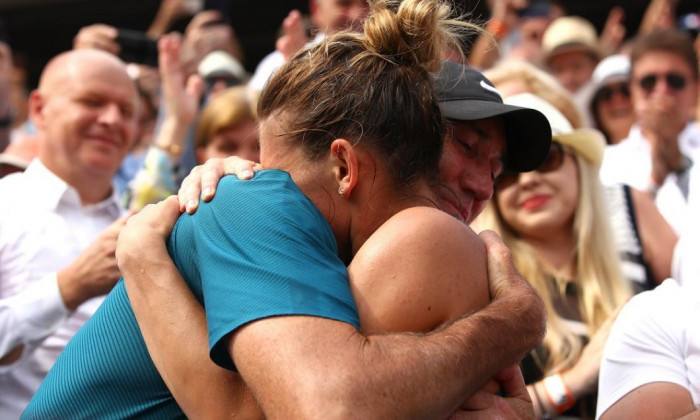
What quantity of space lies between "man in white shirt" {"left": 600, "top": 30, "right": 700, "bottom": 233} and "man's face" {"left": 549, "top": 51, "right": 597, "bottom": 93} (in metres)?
1.02

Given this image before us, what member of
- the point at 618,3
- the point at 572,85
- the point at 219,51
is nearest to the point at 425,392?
the point at 572,85

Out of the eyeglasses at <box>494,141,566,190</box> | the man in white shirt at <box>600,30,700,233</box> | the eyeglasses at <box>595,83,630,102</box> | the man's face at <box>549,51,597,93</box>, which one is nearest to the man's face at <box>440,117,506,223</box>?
the eyeglasses at <box>494,141,566,190</box>

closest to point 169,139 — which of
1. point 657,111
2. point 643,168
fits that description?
point 643,168

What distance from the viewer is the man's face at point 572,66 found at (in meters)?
6.45

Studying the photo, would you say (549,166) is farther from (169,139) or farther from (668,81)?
(169,139)

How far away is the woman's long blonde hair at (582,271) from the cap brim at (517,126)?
889 millimetres

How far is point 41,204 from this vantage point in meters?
3.96

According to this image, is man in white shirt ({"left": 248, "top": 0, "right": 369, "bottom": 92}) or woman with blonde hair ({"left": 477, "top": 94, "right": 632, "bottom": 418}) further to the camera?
man in white shirt ({"left": 248, "top": 0, "right": 369, "bottom": 92})

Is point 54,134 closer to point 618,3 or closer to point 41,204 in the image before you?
point 41,204

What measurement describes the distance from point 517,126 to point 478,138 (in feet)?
0.38

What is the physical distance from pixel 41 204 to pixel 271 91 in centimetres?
224

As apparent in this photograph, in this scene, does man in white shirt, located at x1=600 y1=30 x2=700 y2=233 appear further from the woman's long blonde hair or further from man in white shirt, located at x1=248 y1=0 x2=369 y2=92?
man in white shirt, located at x1=248 y1=0 x2=369 y2=92

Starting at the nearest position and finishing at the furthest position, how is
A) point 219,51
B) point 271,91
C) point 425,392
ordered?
point 425,392 → point 271,91 → point 219,51

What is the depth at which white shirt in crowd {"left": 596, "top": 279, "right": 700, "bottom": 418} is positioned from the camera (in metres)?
2.43
